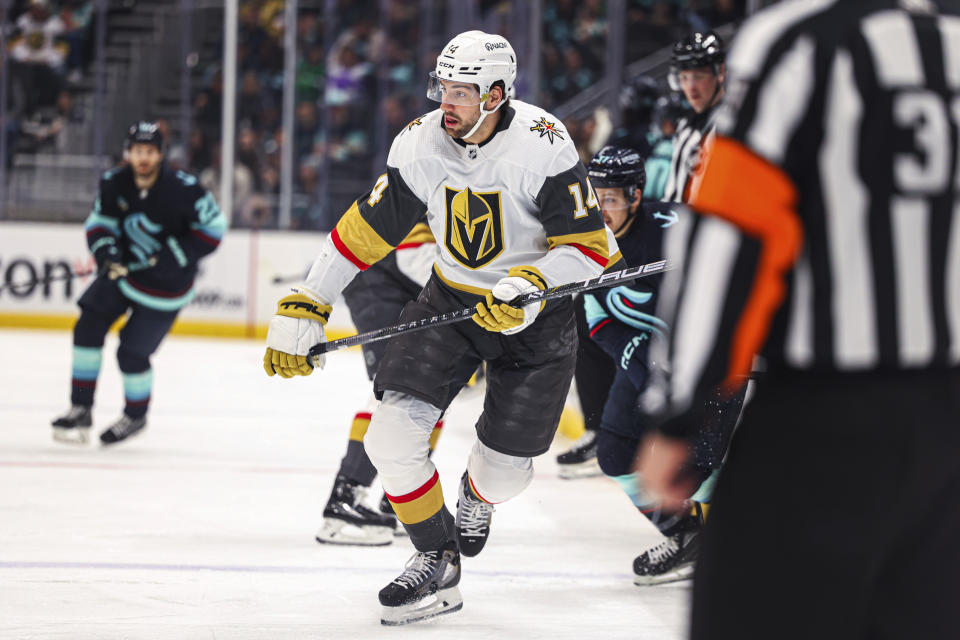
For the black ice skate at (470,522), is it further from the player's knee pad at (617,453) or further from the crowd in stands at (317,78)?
the crowd in stands at (317,78)

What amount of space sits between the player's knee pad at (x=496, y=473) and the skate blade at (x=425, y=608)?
0.78ft

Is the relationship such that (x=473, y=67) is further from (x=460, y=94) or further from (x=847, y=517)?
(x=847, y=517)

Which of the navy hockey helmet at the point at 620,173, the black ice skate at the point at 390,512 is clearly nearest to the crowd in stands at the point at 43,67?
the black ice skate at the point at 390,512

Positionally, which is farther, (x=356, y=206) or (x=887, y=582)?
(x=356, y=206)

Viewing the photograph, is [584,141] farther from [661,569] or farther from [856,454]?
[856,454]

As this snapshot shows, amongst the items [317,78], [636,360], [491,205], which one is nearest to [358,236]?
[491,205]

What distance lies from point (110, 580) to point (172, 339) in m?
5.55

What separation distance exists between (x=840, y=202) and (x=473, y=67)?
1.63 meters

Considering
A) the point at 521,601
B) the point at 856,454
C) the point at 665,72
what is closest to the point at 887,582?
the point at 856,454

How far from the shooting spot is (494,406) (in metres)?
2.89

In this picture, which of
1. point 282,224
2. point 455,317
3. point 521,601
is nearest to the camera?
point 455,317

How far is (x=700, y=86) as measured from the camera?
4113mm

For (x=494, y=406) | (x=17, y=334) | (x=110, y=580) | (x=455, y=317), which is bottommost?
(x=17, y=334)

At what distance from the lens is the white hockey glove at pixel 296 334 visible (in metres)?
2.79
